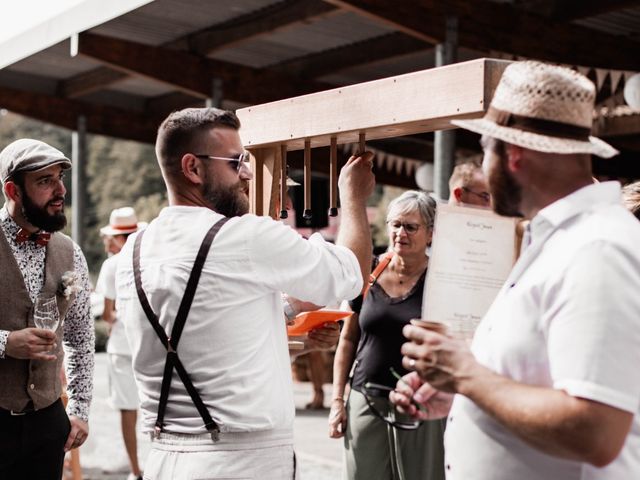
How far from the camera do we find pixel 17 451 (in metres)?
3.40

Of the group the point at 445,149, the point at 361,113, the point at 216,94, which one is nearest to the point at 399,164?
the point at 216,94

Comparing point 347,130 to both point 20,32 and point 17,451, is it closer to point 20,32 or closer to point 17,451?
point 17,451

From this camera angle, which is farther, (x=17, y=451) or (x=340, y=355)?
(x=340, y=355)

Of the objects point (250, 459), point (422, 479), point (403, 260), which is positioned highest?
point (403, 260)

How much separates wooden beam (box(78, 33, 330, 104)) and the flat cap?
238 inches

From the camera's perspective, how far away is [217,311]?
249 centimetres

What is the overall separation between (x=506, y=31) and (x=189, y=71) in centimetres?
369

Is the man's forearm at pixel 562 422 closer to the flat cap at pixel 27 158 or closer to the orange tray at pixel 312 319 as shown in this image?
the orange tray at pixel 312 319

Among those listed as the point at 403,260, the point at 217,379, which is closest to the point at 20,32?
the point at 403,260

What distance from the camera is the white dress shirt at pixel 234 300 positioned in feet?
8.13

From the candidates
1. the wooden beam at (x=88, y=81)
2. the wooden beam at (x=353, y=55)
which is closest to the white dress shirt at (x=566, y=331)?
the wooden beam at (x=353, y=55)

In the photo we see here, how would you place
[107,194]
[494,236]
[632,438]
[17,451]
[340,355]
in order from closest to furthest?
[632,438] < [494,236] < [17,451] < [340,355] < [107,194]

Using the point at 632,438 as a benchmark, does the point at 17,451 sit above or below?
below

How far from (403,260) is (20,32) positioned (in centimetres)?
564
